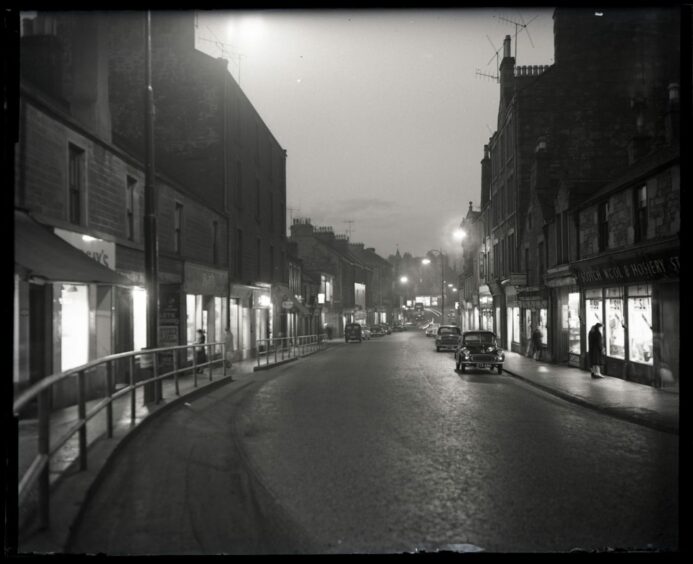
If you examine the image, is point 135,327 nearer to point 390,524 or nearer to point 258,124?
point 390,524

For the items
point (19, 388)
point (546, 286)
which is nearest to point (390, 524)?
point (19, 388)

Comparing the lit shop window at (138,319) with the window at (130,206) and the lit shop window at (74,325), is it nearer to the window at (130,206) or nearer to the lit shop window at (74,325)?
the window at (130,206)

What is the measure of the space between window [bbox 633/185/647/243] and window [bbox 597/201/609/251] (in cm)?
248

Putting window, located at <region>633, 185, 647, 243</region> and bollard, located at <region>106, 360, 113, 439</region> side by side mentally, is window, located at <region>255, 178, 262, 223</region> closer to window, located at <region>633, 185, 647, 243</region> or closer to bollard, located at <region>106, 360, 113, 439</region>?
window, located at <region>633, 185, 647, 243</region>

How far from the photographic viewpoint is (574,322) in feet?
80.0

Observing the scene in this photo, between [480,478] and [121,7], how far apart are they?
229 inches

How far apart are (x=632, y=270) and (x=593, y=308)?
4625mm

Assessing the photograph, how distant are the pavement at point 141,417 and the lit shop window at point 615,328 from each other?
1063mm

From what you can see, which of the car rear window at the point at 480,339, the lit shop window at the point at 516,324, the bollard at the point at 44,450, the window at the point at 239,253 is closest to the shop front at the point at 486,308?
the lit shop window at the point at 516,324

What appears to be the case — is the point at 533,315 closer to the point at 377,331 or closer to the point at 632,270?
the point at 632,270

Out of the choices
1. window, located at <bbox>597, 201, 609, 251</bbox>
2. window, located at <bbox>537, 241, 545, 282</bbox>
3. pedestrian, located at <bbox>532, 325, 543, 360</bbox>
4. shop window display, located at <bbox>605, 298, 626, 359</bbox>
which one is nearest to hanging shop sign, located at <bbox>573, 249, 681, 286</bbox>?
shop window display, located at <bbox>605, 298, 626, 359</bbox>

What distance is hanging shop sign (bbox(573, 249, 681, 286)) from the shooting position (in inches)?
604

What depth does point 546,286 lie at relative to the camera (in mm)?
27781

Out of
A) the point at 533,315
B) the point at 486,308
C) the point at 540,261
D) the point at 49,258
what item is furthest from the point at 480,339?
the point at 486,308
